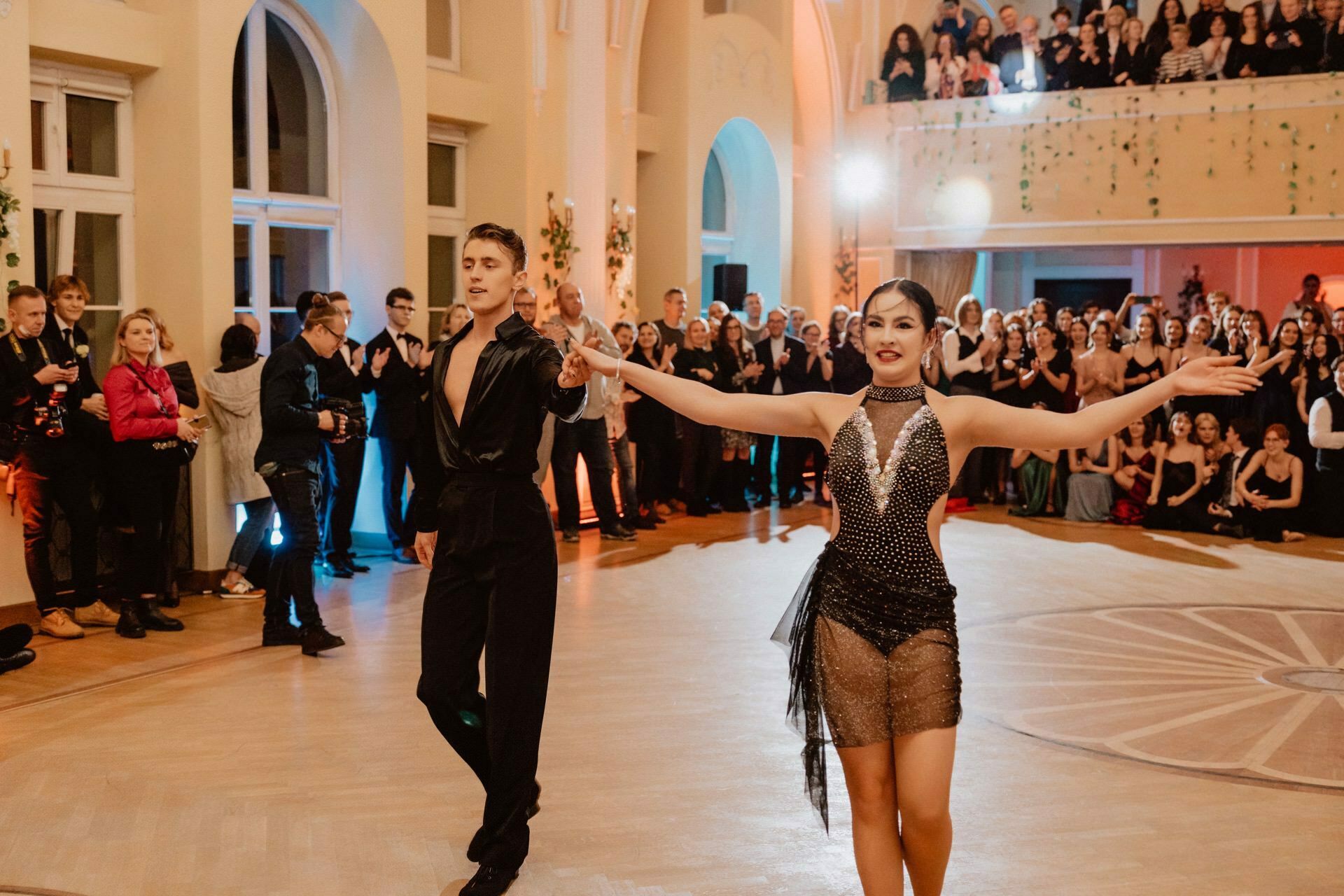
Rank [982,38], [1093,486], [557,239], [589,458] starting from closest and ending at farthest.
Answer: [589,458]
[1093,486]
[557,239]
[982,38]

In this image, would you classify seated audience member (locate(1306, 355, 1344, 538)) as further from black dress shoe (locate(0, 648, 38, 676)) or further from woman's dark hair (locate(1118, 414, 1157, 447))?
black dress shoe (locate(0, 648, 38, 676))

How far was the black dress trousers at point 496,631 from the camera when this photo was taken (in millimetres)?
3898

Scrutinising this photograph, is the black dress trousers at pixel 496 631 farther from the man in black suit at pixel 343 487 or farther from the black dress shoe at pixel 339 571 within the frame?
the black dress shoe at pixel 339 571

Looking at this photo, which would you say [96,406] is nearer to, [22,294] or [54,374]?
[54,374]

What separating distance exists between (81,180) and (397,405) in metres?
2.25

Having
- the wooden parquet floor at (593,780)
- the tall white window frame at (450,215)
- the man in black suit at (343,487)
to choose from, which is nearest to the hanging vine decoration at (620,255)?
the tall white window frame at (450,215)

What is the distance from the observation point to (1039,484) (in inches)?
442

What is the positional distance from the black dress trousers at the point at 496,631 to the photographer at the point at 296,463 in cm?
A: 264

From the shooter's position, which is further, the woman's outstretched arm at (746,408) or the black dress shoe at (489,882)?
the black dress shoe at (489,882)

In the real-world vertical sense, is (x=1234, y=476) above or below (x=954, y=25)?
below

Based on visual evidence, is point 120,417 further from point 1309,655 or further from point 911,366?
point 1309,655

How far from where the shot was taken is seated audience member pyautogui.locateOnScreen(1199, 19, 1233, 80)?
47.9ft

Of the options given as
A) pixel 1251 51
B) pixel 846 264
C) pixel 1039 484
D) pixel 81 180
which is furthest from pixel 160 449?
pixel 1251 51

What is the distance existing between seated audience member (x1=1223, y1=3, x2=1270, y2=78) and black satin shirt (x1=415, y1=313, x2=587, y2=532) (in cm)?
1257
